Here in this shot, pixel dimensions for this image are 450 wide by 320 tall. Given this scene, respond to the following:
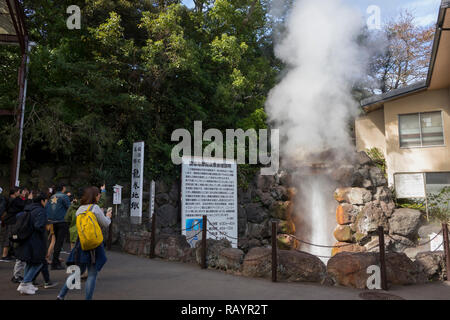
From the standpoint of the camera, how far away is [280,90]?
55.4 ft

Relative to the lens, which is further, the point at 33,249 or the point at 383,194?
the point at 383,194

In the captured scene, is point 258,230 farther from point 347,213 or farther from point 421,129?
point 421,129

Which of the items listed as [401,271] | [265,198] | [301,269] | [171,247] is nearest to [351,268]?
[301,269]

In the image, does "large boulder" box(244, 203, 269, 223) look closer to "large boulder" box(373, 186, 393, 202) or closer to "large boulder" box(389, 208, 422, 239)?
"large boulder" box(373, 186, 393, 202)

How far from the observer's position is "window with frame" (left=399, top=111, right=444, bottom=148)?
14.2 m

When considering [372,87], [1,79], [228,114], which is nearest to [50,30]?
[1,79]

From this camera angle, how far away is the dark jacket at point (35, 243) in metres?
4.73

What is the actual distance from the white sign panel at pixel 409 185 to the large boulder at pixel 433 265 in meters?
7.74

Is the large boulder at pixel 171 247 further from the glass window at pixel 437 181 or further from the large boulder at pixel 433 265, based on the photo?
the glass window at pixel 437 181

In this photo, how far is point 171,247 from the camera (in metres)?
8.65

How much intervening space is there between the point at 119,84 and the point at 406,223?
11.9m

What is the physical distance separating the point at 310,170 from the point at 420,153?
469cm

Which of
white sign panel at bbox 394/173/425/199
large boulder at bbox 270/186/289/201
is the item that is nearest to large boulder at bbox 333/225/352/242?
large boulder at bbox 270/186/289/201

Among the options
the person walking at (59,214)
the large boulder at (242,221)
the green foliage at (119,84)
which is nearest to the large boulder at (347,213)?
the large boulder at (242,221)
